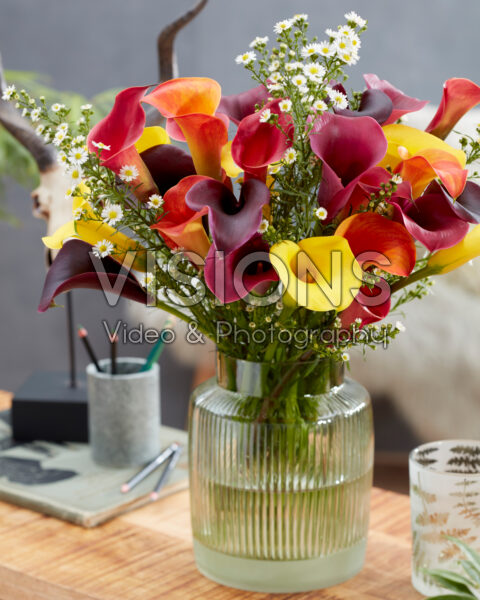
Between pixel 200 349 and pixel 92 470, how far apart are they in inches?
24.1

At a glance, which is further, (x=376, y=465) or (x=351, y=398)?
(x=376, y=465)

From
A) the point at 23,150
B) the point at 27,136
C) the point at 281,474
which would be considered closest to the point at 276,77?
the point at 281,474

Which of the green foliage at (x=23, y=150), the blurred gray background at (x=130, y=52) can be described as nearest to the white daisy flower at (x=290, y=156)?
the green foliage at (x=23, y=150)

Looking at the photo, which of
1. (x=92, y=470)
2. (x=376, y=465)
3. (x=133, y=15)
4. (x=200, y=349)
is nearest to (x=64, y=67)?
(x=133, y=15)

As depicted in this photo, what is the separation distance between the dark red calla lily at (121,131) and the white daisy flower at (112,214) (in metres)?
0.02

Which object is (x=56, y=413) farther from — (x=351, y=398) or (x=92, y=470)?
(x=351, y=398)

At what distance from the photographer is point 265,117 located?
490mm

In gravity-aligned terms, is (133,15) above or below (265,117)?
above

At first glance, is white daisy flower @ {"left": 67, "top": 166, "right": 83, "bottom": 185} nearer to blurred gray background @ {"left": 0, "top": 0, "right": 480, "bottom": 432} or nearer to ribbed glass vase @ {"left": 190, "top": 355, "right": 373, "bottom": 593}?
ribbed glass vase @ {"left": 190, "top": 355, "right": 373, "bottom": 593}

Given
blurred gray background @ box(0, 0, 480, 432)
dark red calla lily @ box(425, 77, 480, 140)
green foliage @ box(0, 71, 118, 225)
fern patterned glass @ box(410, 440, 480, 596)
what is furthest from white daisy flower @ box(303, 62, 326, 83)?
blurred gray background @ box(0, 0, 480, 432)

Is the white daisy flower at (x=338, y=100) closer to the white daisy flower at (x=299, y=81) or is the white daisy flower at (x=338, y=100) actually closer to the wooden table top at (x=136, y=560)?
the white daisy flower at (x=299, y=81)

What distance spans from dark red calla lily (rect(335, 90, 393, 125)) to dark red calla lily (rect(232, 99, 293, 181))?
4 centimetres

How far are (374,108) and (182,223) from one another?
0.51 feet

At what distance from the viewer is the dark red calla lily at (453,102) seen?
0.55 meters
